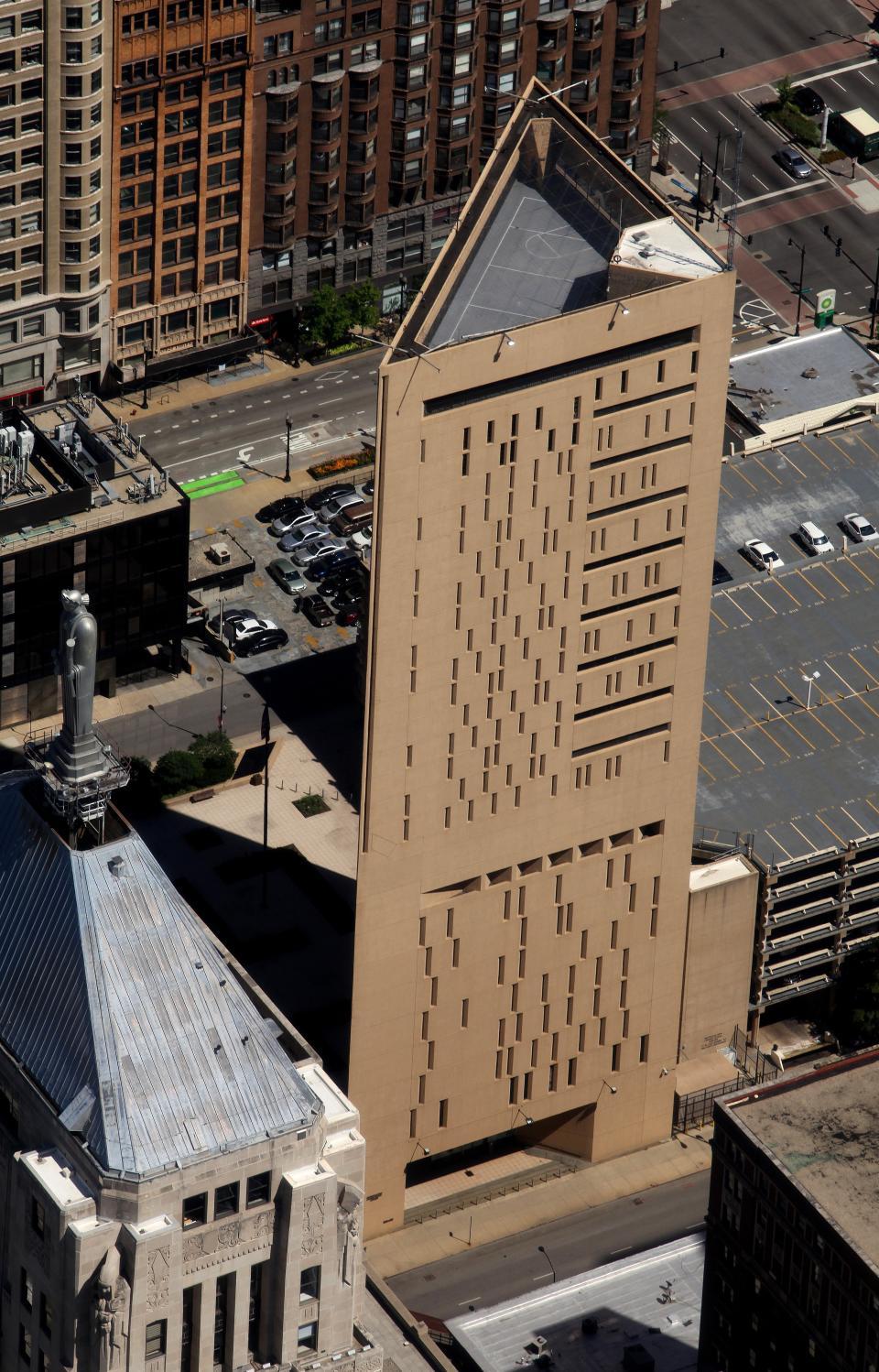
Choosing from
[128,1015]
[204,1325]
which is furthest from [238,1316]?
[128,1015]

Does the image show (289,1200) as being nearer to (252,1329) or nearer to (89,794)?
(252,1329)

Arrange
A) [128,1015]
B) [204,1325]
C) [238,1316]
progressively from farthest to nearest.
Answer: [238,1316]
[204,1325]
[128,1015]

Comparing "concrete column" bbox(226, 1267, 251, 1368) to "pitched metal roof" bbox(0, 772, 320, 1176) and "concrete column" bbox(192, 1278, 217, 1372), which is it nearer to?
"concrete column" bbox(192, 1278, 217, 1372)

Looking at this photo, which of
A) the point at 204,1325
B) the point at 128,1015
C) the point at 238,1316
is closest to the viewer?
the point at 128,1015

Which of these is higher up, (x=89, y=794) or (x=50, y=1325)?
(x=89, y=794)

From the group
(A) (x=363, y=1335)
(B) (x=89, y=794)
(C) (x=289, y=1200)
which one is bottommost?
(A) (x=363, y=1335)

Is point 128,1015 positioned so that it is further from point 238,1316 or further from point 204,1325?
point 238,1316

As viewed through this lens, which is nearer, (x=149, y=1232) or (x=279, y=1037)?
(x=149, y=1232)

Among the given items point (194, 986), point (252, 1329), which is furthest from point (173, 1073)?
point (252, 1329)

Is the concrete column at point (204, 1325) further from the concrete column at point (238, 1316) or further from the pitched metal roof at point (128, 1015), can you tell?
the pitched metal roof at point (128, 1015)
